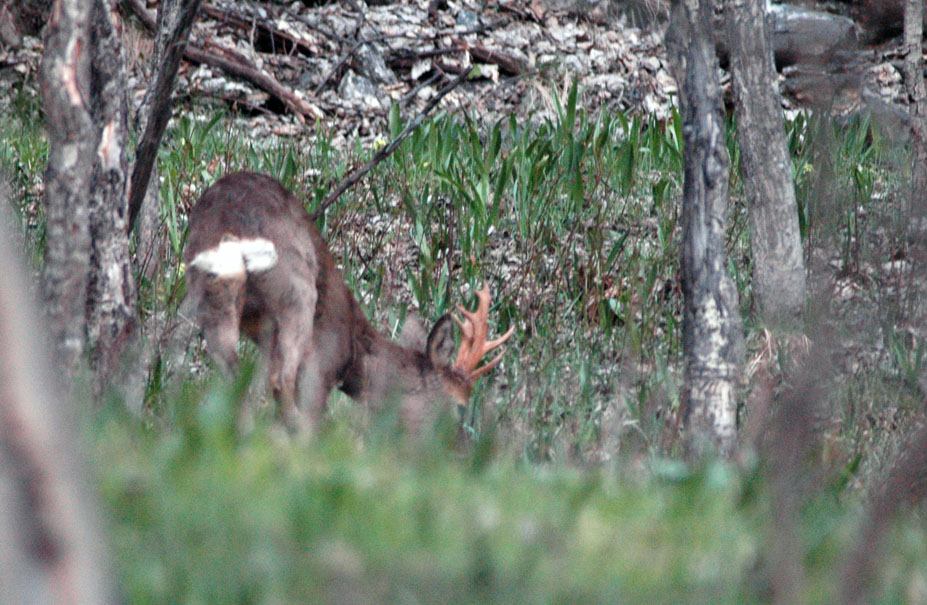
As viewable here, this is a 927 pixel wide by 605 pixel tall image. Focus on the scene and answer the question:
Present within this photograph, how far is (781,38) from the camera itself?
11445mm

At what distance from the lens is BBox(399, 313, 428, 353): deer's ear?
634cm

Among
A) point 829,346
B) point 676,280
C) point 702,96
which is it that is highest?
point 702,96

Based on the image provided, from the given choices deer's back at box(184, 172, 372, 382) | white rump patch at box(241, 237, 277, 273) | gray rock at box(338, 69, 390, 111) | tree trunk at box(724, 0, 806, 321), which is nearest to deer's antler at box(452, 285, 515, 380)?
deer's back at box(184, 172, 372, 382)

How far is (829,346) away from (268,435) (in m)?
1.43

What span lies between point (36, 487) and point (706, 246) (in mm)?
3612

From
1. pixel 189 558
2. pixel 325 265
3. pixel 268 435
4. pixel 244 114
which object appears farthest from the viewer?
pixel 244 114

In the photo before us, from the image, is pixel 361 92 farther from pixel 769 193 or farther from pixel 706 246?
pixel 706 246

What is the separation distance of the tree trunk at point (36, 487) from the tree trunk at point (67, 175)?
7.05ft

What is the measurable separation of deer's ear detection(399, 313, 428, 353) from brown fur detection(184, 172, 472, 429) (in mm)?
23

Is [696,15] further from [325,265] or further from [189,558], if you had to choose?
[189,558]

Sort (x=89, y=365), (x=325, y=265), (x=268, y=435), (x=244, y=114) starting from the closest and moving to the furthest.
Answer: (x=268, y=435), (x=89, y=365), (x=325, y=265), (x=244, y=114)

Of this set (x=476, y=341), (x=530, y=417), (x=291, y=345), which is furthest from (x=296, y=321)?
(x=530, y=417)

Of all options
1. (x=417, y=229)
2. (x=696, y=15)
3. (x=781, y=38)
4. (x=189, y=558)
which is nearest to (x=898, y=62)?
(x=781, y=38)

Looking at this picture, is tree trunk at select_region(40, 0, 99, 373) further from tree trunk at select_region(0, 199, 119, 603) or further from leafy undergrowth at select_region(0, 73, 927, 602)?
tree trunk at select_region(0, 199, 119, 603)
